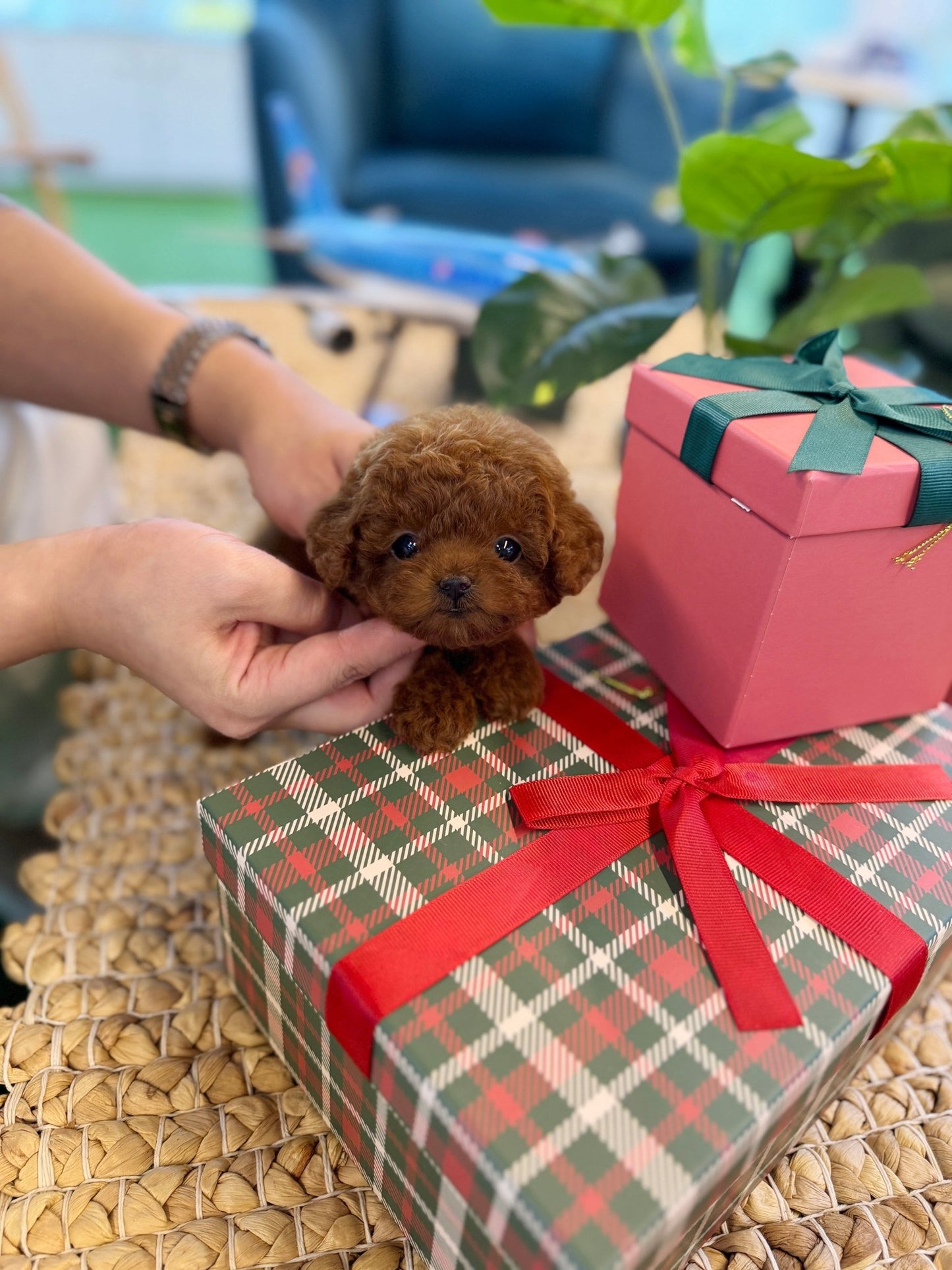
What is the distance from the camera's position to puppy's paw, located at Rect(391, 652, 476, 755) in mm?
656

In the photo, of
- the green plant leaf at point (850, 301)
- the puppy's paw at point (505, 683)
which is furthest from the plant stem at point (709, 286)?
the puppy's paw at point (505, 683)

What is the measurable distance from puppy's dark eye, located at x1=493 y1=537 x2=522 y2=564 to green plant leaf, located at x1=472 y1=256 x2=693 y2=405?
0.37 meters

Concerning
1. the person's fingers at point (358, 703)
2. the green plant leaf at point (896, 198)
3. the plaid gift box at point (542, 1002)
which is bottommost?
the plaid gift box at point (542, 1002)

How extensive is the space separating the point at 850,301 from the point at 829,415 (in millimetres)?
494

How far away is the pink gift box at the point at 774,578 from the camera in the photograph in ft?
2.02

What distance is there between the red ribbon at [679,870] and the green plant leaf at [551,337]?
0.41 meters

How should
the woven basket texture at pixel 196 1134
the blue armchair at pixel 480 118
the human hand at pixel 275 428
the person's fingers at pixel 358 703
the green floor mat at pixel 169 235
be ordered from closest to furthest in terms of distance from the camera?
the woven basket texture at pixel 196 1134
the person's fingers at pixel 358 703
the human hand at pixel 275 428
the blue armchair at pixel 480 118
the green floor mat at pixel 169 235

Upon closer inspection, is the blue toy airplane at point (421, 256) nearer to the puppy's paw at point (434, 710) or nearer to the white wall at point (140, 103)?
the puppy's paw at point (434, 710)

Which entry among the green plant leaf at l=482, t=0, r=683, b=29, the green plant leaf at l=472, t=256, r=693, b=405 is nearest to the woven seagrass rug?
the green plant leaf at l=472, t=256, r=693, b=405

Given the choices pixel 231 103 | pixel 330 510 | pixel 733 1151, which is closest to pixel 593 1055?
pixel 733 1151

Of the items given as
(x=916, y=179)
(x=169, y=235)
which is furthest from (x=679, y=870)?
(x=169, y=235)

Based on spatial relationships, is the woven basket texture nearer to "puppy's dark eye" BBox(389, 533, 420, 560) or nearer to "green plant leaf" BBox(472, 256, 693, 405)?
"puppy's dark eye" BBox(389, 533, 420, 560)

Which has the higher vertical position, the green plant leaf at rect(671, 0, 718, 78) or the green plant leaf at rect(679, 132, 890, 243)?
the green plant leaf at rect(671, 0, 718, 78)

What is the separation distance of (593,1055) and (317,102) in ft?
8.85
